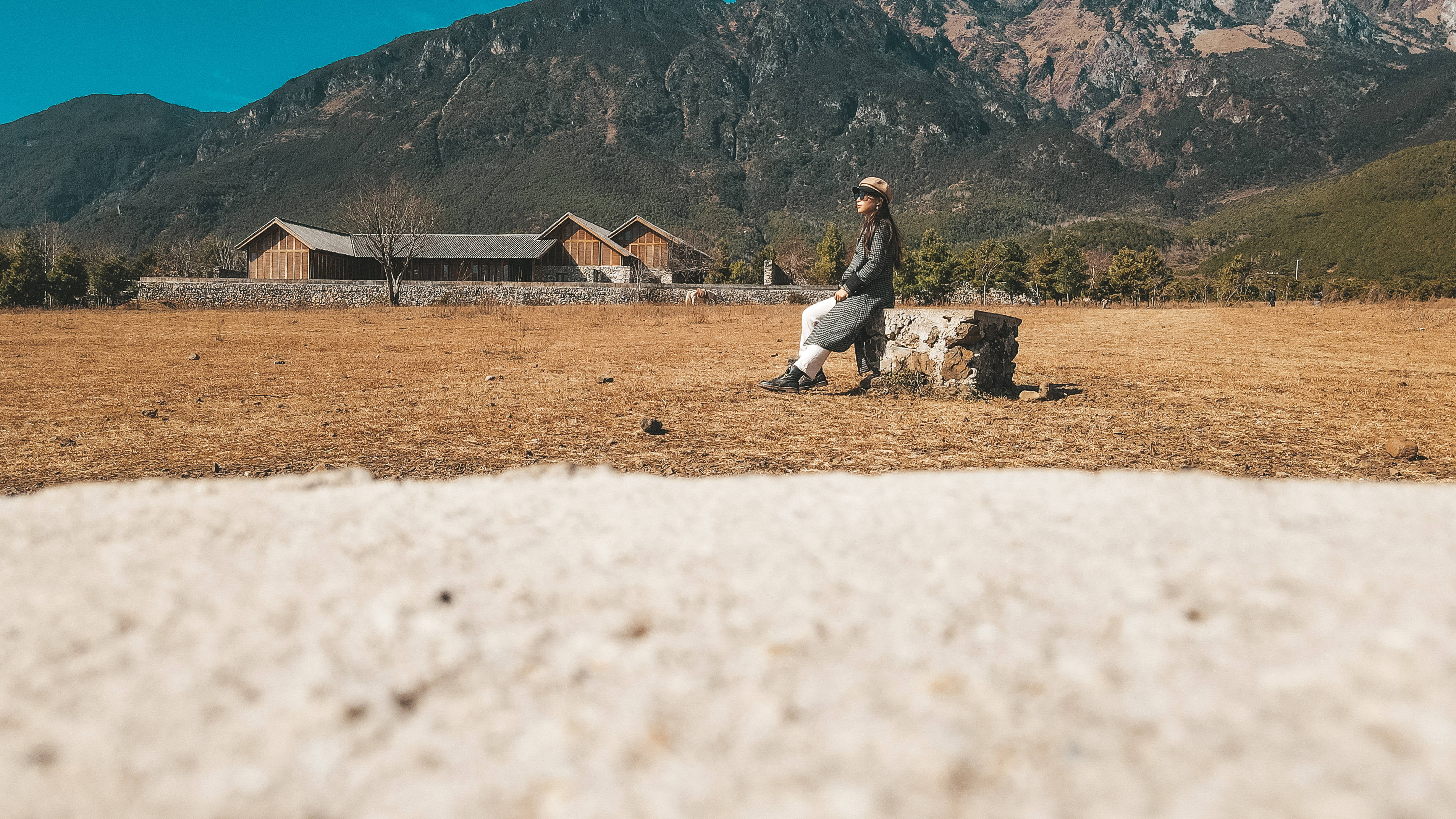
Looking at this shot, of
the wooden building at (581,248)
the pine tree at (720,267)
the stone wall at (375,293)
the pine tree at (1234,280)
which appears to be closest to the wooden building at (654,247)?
the wooden building at (581,248)

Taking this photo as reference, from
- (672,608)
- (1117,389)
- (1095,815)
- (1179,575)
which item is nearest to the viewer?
(1095,815)

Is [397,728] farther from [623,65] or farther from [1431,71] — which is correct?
[1431,71]

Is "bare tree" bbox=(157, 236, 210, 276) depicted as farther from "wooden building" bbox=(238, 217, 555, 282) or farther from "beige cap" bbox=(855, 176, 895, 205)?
"beige cap" bbox=(855, 176, 895, 205)

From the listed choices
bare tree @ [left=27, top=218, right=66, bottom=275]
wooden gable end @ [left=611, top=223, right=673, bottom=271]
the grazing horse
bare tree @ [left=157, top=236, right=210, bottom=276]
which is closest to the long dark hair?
the grazing horse

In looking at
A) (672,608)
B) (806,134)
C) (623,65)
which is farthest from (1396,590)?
(623,65)

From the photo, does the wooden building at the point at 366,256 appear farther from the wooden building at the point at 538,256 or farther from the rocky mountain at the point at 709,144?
the rocky mountain at the point at 709,144

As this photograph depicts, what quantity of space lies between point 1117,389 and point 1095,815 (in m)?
7.70

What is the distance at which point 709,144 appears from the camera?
169750 mm

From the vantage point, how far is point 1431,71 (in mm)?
176375

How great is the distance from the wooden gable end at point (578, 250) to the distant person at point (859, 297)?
172ft

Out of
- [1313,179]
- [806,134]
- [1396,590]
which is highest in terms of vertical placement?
[806,134]

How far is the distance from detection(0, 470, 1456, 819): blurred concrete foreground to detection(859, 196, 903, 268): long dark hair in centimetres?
499

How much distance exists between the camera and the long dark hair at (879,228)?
23.1 ft

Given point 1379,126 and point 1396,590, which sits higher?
point 1379,126
